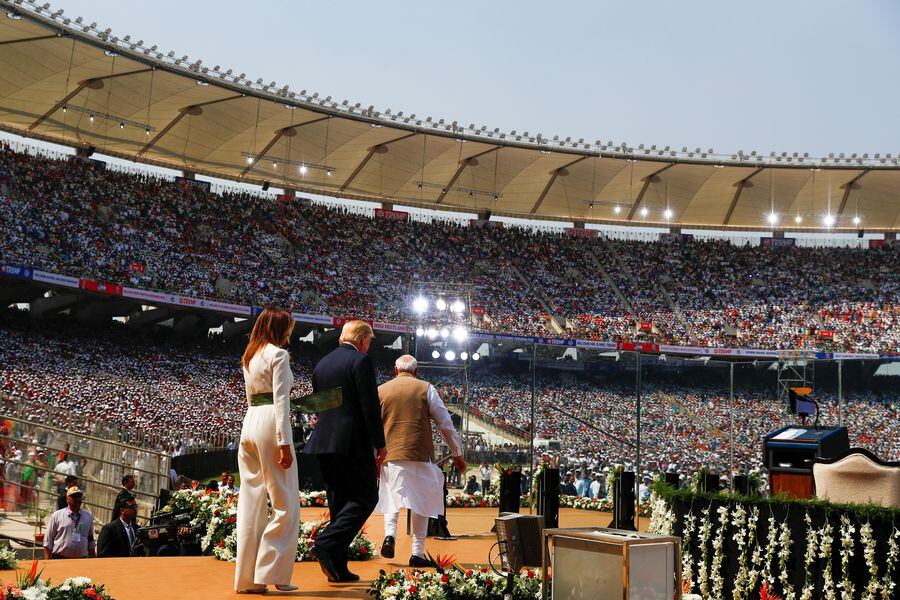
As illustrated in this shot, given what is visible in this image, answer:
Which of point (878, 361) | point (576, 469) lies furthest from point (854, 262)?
point (576, 469)

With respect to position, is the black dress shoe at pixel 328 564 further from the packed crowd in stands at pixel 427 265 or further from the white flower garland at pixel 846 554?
the packed crowd in stands at pixel 427 265

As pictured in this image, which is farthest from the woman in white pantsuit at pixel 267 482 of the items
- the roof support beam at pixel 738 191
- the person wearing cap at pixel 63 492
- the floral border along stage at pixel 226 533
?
the roof support beam at pixel 738 191

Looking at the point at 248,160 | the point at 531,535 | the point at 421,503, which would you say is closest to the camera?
the point at 531,535

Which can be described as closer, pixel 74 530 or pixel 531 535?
pixel 531 535

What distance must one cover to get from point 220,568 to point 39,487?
401cm

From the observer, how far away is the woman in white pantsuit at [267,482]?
5391 millimetres

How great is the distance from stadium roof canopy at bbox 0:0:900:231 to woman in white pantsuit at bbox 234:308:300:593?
73.7 ft

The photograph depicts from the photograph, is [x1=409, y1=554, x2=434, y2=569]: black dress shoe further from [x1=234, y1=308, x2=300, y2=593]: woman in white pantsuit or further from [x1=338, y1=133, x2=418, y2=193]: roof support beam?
[x1=338, y1=133, x2=418, y2=193]: roof support beam

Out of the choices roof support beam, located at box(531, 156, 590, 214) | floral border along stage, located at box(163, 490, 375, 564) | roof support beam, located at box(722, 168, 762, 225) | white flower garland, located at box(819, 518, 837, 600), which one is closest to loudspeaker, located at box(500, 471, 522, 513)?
floral border along stage, located at box(163, 490, 375, 564)

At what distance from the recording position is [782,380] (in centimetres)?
1402

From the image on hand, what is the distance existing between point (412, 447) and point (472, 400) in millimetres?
4301

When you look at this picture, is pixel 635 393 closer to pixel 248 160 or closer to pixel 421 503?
pixel 421 503

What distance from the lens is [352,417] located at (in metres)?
6.08

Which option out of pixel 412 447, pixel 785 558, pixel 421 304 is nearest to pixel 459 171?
pixel 421 304
